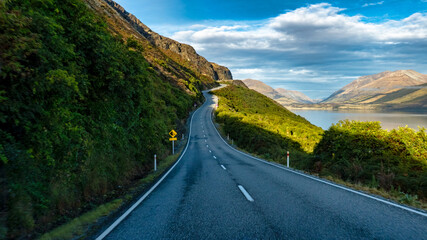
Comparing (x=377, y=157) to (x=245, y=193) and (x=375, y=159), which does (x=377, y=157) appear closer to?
→ (x=375, y=159)

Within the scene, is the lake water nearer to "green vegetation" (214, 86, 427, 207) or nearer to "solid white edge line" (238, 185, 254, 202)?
"green vegetation" (214, 86, 427, 207)

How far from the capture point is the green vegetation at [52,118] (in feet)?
14.9

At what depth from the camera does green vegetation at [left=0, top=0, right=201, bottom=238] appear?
453 cm

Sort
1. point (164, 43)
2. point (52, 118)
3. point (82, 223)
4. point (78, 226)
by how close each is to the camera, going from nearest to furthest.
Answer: point (78, 226) < point (82, 223) < point (52, 118) < point (164, 43)

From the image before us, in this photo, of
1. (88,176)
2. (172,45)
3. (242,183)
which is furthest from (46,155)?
(172,45)

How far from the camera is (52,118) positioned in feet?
18.7

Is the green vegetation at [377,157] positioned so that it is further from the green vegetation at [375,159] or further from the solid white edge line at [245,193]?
the solid white edge line at [245,193]

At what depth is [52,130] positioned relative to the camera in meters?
5.78

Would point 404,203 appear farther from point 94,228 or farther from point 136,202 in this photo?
point 94,228

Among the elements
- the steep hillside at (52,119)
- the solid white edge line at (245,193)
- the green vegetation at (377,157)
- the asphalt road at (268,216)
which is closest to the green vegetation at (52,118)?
the steep hillside at (52,119)

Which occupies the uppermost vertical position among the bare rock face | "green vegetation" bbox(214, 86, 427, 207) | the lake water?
the bare rock face

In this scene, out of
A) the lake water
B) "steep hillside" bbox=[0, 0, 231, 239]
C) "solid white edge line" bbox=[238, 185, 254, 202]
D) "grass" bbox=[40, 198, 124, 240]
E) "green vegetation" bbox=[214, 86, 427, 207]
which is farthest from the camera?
the lake water

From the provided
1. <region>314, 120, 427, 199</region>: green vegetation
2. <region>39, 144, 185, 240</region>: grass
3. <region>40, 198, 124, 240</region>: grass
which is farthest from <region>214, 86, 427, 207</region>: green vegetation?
<region>40, 198, 124, 240</region>: grass

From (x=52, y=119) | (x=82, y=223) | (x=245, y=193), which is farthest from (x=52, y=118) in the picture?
(x=245, y=193)
